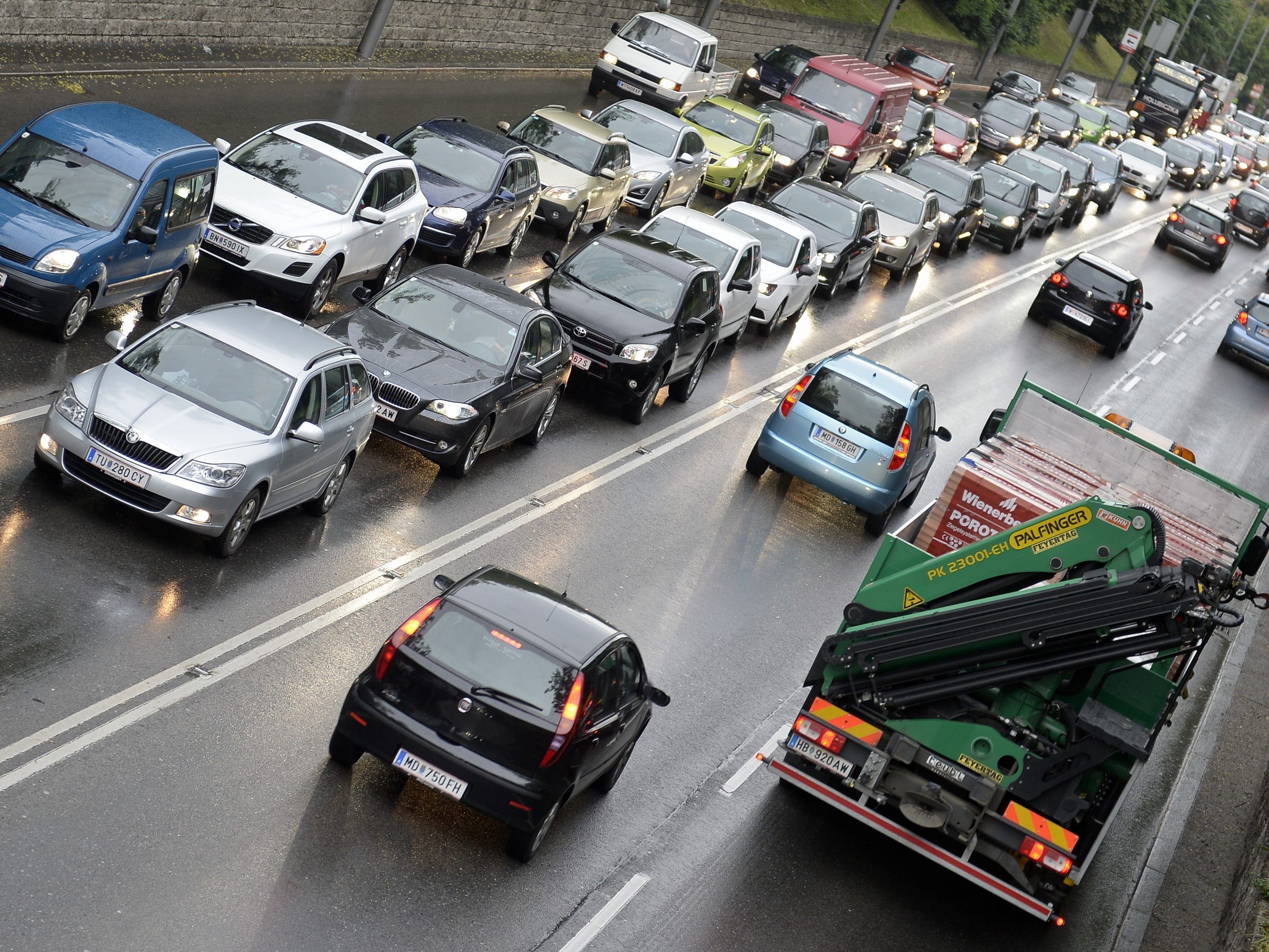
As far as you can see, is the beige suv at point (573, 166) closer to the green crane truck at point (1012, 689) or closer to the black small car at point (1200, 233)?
the green crane truck at point (1012, 689)

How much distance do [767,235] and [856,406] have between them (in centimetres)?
730

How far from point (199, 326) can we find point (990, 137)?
137ft

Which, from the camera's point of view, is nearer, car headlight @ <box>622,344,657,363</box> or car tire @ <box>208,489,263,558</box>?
car tire @ <box>208,489,263,558</box>

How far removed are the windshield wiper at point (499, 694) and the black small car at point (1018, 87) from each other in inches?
2185

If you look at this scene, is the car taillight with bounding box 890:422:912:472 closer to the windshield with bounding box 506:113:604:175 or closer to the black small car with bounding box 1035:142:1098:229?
the windshield with bounding box 506:113:604:175

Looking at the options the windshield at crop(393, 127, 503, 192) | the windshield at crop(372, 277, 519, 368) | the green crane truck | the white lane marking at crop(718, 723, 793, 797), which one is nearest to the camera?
the green crane truck

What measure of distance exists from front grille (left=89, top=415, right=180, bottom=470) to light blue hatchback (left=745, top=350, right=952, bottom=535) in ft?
26.4

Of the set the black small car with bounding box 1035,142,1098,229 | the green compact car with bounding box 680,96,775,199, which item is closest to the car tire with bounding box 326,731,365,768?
the green compact car with bounding box 680,96,775,199

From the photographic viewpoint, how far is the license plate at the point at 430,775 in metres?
10.0

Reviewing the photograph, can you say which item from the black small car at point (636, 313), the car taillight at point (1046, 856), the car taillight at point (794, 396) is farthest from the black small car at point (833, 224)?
the car taillight at point (1046, 856)

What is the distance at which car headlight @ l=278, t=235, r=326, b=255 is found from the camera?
18.0m

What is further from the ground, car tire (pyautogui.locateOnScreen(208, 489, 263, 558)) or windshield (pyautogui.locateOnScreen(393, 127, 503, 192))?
windshield (pyautogui.locateOnScreen(393, 127, 503, 192))

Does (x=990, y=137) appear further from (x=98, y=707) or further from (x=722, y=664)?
(x=98, y=707)

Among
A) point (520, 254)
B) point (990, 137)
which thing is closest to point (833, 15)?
point (990, 137)
